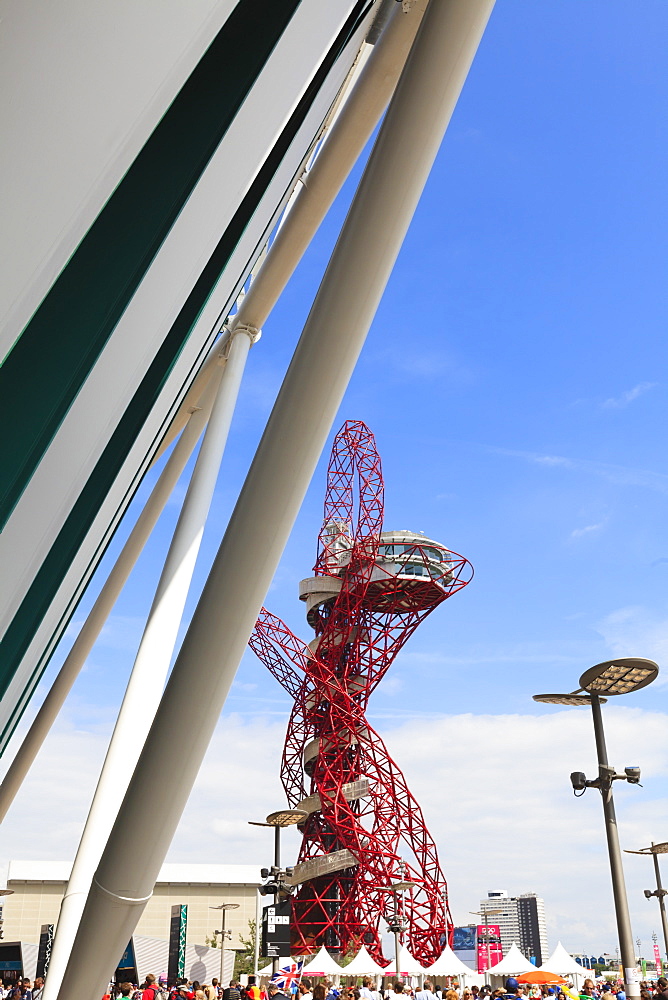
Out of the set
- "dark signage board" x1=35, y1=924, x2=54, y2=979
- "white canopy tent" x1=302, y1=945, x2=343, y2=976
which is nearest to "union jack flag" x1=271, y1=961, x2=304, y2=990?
"white canopy tent" x1=302, y1=945, x2=343, y2=976

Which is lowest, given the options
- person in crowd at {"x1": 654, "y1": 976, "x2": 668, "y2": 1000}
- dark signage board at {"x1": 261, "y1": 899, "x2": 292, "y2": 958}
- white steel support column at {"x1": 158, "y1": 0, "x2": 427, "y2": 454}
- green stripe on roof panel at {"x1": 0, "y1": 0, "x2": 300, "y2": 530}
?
green stripe on roof panel at {"x1": 0, "y1": 0, "x2": 300, "y2": 530}

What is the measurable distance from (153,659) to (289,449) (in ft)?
13.0

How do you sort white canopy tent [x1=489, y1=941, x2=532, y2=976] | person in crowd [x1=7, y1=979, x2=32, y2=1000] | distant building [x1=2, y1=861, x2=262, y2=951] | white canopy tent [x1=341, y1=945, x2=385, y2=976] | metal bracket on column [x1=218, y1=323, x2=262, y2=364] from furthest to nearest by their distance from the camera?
distant building [x1=2, y1=861, x2=262, y2=951]
white canopy tent [x1=341, y1=945, x2=385, y2=976]
white canopy tent [x1=489, y1=941, x2=532, y2=976]
person in crowd [x1=7, y1=979, x2=32, y2=1000]
metal bracket on column [x1=218, y1=323, x2=262, y2=364]

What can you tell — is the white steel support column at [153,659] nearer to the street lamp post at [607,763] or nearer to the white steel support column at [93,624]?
the white steel support column at [93,624]

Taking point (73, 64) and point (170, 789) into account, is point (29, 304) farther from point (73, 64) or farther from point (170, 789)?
point (170, 789)

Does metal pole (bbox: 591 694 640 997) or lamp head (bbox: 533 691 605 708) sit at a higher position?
lamp head (bbox: 533 691 605 708)

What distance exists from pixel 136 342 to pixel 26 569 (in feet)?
1.12

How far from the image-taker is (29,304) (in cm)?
74

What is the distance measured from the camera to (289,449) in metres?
2.64

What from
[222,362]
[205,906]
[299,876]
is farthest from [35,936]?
[222,362]

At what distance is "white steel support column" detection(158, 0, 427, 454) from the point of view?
4363 millimetres

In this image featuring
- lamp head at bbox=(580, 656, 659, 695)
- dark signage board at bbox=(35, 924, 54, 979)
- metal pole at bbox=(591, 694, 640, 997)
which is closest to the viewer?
metal pole at bbox=(591, 694, 640, 997)

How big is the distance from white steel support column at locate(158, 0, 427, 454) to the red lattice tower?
1420 inches

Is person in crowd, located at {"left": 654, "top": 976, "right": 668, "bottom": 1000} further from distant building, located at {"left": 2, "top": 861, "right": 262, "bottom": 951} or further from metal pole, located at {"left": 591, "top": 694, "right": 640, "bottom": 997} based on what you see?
distant building, located at {"left": 2, "top": 861, "right": 262, "bottom": 951}
